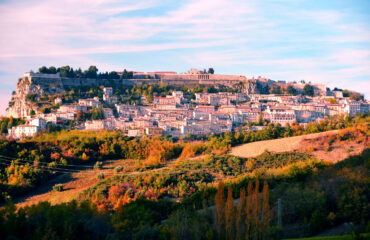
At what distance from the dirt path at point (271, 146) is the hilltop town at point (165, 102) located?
9.82 metres

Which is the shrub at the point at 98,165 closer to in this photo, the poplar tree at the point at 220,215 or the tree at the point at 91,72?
the poplar tree at the point at 220,215

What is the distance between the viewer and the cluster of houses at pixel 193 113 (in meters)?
42.2

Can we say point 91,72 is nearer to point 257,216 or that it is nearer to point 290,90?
point 290,90

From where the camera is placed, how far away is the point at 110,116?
154 feet

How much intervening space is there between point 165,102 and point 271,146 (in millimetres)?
23633

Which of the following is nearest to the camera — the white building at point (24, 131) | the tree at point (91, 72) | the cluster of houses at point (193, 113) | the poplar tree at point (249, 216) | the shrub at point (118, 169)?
the poplar tree at point (249, 216)

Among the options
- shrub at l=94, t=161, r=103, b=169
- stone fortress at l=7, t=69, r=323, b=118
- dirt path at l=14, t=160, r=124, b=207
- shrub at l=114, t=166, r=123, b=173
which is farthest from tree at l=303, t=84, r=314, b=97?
shrub at l=114, t=166, r=123, b=173

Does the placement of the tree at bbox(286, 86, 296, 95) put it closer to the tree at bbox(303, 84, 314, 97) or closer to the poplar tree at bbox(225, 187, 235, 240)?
the tree at bbox(303, 84, 314, 97)

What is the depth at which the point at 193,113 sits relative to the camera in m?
48.1

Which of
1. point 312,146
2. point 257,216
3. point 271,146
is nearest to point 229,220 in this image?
point 257,216

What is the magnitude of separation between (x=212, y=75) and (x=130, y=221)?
49.3m

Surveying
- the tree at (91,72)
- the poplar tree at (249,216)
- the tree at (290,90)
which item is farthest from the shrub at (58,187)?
the tree at (290,90)

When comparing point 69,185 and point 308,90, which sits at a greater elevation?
point 308,90

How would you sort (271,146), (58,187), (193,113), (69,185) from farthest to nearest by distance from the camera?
(193,113) → (271,146) → (69,185) → (58,187)
